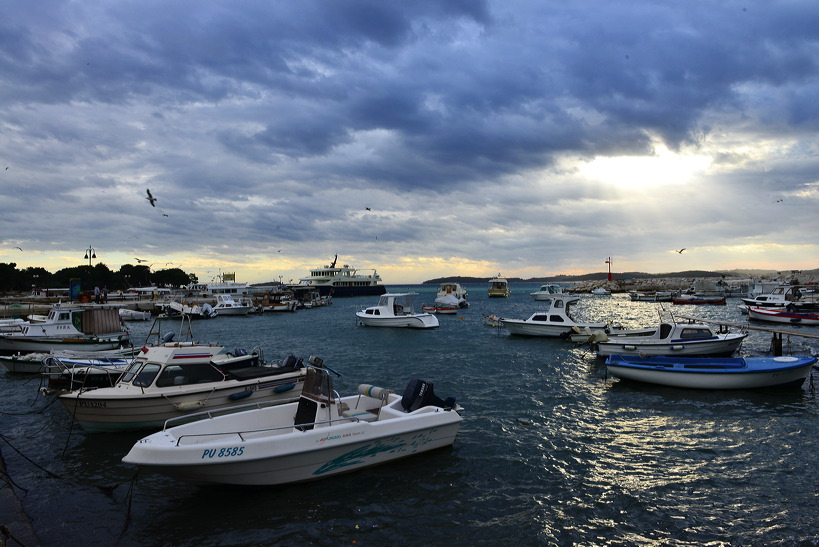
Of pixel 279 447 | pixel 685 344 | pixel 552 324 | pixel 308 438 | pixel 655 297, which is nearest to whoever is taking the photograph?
pixel 279 447

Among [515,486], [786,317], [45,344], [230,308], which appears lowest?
[515,486]

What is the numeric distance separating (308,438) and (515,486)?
4.44 meters

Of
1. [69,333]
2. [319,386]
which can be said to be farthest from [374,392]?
[69,333]

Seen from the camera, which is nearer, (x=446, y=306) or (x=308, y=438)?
(x=308, y=438)

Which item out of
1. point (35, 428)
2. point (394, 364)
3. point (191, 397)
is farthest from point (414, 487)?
point (394, 364)

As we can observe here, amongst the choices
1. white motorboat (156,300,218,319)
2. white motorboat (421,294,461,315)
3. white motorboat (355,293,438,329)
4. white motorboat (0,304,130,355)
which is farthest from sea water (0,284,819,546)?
white motorboat (156,300,218,319)

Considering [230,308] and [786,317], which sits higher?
[786,317]

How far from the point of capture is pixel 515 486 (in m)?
9.77

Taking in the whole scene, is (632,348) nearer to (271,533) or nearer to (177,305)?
(271,533)

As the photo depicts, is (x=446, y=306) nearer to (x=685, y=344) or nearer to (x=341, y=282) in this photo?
(x=685, y=344)

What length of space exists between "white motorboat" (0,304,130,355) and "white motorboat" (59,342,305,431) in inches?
631

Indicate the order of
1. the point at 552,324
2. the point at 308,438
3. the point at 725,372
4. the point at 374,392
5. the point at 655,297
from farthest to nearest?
the point at 655,297 → the point at 552,324 → the point at 725,372 → the point at 374,392 → the point at 308,438

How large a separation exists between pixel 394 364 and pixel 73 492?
52.5 feet

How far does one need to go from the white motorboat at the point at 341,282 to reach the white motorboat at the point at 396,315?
266 ft
